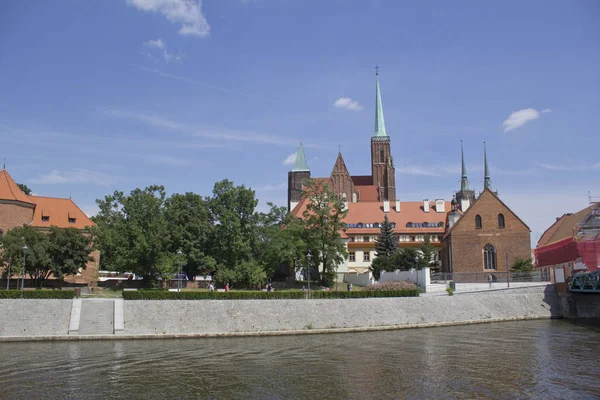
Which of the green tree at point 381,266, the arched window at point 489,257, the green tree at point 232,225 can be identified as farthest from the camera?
the arched window at point 489,257

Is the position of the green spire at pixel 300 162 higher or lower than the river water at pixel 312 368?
higher

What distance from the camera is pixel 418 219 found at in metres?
83.4

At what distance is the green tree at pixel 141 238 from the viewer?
170ft

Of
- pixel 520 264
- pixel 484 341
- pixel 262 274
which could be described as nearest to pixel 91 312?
pixel 262 274

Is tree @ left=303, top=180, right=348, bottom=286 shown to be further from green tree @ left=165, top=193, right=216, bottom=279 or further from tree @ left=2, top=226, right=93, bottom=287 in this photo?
tree @ left=2, top=226, right=93, bottom=287

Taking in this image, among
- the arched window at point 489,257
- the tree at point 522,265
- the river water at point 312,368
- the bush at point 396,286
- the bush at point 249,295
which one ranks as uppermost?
the arched window at point 489,257

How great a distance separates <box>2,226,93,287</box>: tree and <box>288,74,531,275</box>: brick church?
25.7m

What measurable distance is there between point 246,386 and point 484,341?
59.3 feet

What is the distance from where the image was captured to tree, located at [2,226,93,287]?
149ft

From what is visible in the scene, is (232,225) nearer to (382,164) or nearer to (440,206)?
(440,206)

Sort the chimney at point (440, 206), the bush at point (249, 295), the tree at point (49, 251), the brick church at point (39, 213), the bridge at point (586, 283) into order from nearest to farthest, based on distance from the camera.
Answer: the bush at point (249, 295) → the bridge at point (586, 283) → the tree at point (49, 251) → the brick church at point (39, 213) → the chimney at point (440, 206)

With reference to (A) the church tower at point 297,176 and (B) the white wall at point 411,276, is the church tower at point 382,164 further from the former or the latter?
(B) the white wall at point 411,276

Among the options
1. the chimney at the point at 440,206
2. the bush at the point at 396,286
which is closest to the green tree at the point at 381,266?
the bush at the point at 396,286

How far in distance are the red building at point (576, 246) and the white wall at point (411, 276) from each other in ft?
43.7
